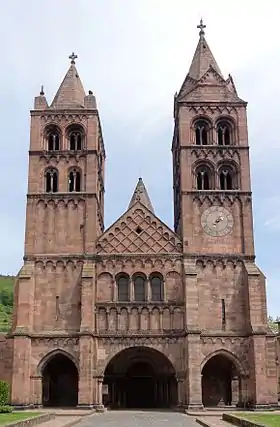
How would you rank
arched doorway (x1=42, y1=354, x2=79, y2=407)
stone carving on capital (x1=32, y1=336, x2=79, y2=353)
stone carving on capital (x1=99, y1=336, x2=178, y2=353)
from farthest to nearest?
arched doorway (x1=42, y1=354, x2=79, y2=407) → stone carving on capital (x1=99, y1=336, x2=178, y2=353) → stone carving on capital (x1=32, y1=336, x2=79, y2=353)

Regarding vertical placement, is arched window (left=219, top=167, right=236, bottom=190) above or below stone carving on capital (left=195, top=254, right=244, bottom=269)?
above

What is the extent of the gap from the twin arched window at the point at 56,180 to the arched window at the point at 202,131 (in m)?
10.6

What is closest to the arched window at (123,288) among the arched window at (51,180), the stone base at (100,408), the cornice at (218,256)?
the cornice at (218,256)

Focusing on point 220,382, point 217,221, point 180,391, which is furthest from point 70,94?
point 220,382

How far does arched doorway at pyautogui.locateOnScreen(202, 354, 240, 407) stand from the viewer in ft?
162

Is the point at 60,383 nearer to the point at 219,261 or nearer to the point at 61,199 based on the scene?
the point at 61,199

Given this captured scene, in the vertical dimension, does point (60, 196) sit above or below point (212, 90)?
below

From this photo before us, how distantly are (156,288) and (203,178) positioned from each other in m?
10.2

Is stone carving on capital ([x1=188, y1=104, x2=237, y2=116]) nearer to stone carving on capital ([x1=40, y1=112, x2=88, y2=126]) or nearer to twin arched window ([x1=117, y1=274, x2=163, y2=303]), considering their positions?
stone carving on capital ([x1=40, y1=112, x2=88, y2=126])

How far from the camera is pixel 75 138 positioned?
54.5 m

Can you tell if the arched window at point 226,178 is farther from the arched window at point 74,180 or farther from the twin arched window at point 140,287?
the arched window at point 74,180

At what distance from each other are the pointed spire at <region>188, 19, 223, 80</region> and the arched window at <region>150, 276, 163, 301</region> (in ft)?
61.1

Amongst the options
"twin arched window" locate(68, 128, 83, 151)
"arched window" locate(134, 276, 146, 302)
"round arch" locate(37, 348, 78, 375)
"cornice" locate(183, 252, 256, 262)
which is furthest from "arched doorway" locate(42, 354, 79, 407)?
"twin arched window" locate(68, 128, 83, 151)

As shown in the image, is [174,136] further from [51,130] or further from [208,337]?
[208,337]
